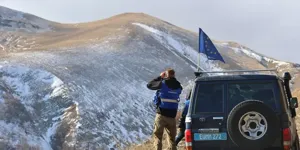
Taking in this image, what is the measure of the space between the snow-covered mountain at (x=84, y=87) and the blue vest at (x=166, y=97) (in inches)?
1048

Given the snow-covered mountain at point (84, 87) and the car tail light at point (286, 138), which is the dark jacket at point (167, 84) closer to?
the car tail light at point (286, 138)

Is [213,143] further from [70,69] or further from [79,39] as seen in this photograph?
[79,39]

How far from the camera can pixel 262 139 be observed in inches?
345

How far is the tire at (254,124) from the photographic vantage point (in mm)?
8758

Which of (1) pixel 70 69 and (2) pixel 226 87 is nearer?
(2) pixel 226 87

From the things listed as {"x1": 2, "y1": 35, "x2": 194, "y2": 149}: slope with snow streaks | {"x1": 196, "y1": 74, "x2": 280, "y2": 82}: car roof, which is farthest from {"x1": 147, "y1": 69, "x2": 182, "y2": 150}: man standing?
{"x1": 2, "y1": 35, "x2": 194, "y2": 149}: slope with snow streaks

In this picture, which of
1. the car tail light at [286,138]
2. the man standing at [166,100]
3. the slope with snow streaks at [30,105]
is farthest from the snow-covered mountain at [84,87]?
the car tail light at [286,138]

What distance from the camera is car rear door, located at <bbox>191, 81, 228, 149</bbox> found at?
936 centimetres

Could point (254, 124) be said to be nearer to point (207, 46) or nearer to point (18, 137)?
point (207, 46)

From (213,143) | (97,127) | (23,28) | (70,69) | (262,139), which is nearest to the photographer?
(262,139)

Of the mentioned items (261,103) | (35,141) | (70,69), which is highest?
(261,103)

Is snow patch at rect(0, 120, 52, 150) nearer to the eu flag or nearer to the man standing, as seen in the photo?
the man standing

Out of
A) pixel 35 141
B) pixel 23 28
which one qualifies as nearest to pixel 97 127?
pixel 35 141

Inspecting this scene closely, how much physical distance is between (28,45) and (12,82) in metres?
27.9
